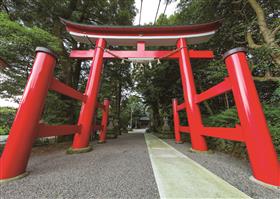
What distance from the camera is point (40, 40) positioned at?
339cm

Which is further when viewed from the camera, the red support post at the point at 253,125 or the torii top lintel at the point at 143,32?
the torii top lintel at the point at 143,32

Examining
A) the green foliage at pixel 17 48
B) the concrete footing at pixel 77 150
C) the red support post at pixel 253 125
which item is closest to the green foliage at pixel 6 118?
the green foliage at pixel 17 48

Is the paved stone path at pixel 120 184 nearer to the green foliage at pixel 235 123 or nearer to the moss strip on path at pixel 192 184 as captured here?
the moss strip on path at pixel 192 184

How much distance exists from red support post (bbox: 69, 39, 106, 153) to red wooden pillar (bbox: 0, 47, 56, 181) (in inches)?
58.2

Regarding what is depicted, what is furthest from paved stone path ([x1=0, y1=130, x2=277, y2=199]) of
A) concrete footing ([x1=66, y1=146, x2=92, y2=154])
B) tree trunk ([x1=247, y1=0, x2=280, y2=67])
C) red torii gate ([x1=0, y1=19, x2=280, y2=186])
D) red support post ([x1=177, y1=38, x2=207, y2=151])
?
tree trunk ([x1=247, y1=0, x2=280, y2=67])

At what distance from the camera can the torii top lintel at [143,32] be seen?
4258 millimetres

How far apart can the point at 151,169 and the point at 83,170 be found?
3.55ft

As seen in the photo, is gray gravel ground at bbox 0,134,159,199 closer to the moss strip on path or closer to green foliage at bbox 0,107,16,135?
the moss strip on path

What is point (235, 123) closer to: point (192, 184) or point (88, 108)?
point (192, 184)

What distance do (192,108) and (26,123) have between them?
3.49 metres

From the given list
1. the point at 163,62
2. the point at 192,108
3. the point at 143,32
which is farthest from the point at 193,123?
the point at 163,62

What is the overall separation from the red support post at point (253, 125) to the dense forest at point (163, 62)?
1024 millimetres

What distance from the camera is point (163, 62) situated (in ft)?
26.0

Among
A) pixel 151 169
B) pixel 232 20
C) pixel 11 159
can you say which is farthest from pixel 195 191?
pixel 232 20
